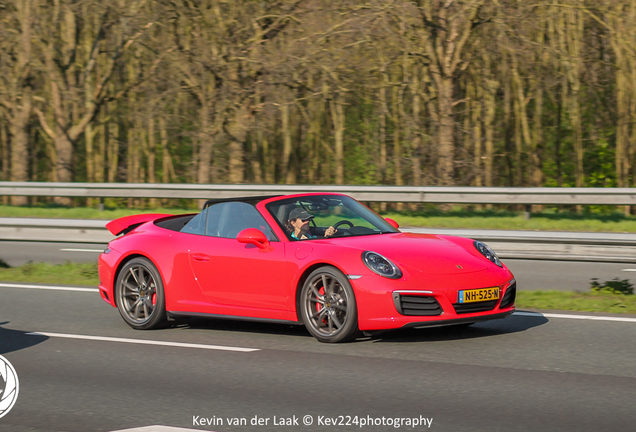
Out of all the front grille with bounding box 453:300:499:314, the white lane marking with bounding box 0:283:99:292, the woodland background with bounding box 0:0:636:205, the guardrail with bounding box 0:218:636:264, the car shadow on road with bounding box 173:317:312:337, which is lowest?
the car shadow on road with bounding box 173:317:312:337

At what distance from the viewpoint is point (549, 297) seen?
9297 millimetres

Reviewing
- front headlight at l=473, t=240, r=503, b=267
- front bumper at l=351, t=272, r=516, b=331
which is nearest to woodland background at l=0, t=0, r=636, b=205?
front headlight at l=473, t=240, r=503, b=267

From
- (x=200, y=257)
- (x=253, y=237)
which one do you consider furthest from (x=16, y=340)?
(x=253, y=237)

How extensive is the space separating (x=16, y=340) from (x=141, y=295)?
1.21m

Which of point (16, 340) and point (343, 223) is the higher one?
point (343, 223)

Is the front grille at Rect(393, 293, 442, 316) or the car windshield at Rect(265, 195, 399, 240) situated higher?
the car windshield at Rect(265, 195, 399, 240)

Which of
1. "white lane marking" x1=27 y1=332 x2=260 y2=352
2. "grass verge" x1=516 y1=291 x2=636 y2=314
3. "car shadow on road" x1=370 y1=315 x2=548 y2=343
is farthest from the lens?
"grass verge" x1=516 y1=291 x2=636 y2=314

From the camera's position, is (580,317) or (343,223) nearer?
(343,223)

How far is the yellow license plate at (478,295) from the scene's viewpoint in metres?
6.69

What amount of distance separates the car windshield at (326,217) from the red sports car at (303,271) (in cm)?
1

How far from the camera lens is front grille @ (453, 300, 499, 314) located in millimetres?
6684

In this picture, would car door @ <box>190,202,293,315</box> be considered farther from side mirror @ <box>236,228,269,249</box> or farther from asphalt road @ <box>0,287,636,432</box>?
asphalt road @ <box>0,287,636,432</box>

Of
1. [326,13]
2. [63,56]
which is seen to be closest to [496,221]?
[326,13]

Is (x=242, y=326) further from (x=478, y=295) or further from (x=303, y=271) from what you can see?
(x=478, y=295)
